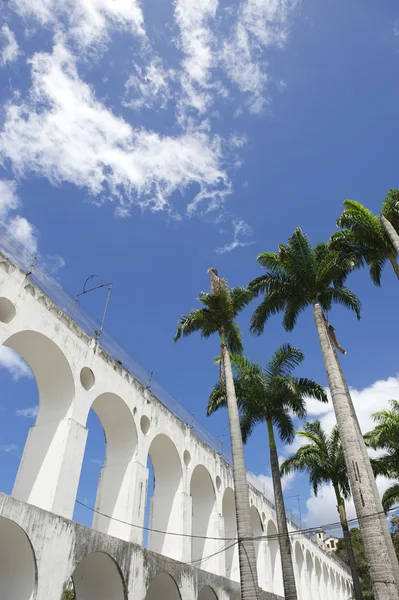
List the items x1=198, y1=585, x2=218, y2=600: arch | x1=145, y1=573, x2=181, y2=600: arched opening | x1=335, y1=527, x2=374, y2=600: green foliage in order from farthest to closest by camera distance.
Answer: x1=335, y1=527, x2=374, y2=600: green foliage, x1=198, y1=585, x2=218, y2=600: arch, x1=145, y1=573, x2=181, y2=600: arched opening

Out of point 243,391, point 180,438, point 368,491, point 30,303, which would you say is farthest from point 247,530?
point 30,303

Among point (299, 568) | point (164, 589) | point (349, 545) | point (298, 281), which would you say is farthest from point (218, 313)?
point (299, 568)

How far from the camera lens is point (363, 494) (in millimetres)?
12680

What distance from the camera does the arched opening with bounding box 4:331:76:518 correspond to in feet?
40.9

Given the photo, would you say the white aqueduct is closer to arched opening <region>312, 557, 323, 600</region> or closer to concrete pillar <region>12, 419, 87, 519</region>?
concrete pillar <region>12, 419, 87, 519</region>

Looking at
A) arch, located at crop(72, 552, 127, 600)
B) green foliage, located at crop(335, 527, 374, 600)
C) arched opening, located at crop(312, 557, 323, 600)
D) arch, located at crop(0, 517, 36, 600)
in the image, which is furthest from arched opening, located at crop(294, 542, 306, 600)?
arch, located at crop(0, 517, 36, 600)

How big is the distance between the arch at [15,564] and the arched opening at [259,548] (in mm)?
18225

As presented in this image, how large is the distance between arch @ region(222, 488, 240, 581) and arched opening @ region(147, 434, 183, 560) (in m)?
5.46

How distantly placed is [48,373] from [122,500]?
16.7ft

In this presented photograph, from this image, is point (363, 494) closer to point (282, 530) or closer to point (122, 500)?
point (282, 530)

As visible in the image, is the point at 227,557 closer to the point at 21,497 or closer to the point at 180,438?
the point at 180,438

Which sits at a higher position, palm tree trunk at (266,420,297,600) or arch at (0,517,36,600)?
palm tree trunk at (266,420,297,600)

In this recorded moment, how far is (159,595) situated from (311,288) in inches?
490

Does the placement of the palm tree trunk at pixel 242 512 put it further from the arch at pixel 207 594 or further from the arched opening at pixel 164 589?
the arch at pixel 207 594
